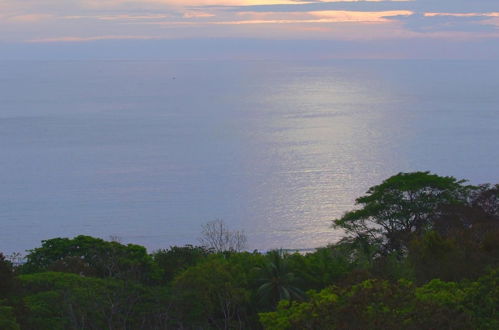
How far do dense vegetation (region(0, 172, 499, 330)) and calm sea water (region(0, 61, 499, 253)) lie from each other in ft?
52.6

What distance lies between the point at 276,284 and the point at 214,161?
5978 cm

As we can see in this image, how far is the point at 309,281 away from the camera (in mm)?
26938

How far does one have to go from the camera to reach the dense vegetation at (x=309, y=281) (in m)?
16.5

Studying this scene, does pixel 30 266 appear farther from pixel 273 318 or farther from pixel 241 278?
pixel 273 318

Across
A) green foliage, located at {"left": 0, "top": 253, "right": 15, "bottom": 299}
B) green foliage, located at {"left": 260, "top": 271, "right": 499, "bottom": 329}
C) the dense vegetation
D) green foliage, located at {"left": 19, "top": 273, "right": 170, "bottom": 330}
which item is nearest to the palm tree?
the dense vegetation

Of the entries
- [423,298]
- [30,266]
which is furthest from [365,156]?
[423,298]

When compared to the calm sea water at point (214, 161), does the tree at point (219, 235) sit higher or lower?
lower

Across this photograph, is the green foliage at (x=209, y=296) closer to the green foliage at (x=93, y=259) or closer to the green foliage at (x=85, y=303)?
the green foliage at (x=85, y=303)

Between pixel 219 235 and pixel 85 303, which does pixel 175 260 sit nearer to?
pixel 85 303

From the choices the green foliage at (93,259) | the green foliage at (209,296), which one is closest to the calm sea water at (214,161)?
the green foliage at (93,259)

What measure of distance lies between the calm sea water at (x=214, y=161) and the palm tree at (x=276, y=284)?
2804 centimetres

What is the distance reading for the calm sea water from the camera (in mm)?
60875

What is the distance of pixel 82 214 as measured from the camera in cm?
6316

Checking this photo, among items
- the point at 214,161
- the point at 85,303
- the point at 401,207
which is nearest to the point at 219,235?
the point at 401,207
